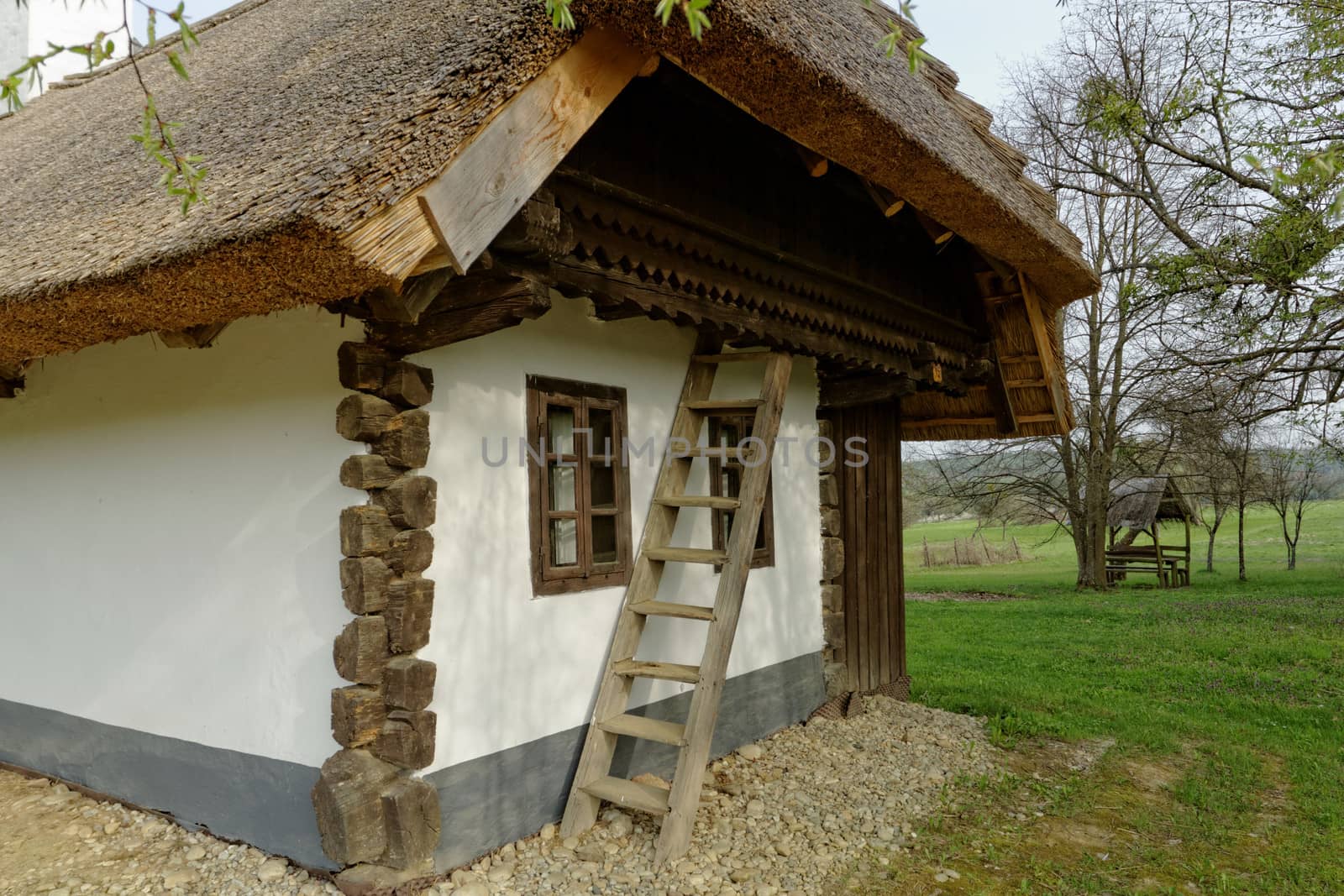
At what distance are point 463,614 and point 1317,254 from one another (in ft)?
21.3

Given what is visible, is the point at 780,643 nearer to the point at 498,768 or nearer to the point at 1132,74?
the point at 498,768

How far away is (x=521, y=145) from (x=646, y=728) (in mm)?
2226

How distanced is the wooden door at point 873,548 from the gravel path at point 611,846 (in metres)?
1.24

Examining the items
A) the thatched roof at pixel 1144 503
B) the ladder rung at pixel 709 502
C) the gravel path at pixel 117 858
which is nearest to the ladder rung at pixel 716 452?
the ladder rung at pixel 709 502

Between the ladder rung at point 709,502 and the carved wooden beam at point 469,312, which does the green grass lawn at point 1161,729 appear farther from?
the carved wooden beam at point 469,312

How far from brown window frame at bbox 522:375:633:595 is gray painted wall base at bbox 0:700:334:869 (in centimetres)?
111

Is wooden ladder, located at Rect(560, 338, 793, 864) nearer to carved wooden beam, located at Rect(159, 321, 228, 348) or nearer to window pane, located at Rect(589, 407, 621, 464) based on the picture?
window pane, located at Rect(589, 407, 621, 464)

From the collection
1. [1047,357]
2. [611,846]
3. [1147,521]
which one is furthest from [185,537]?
[1147,521]

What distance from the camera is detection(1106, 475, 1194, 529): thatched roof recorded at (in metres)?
16.9

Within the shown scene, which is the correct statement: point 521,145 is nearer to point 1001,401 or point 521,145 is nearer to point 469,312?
point 469,312

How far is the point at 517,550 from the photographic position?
11.3 ft

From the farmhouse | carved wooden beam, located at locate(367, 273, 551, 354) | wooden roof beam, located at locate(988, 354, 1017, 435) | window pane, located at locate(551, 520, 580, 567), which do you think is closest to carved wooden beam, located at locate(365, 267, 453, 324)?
the farmhouse

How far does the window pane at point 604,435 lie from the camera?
3.90 metres

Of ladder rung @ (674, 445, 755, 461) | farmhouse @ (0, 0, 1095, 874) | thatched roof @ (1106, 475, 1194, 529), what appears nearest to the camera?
farmhouse @ (0, 0, 1095, 874)
